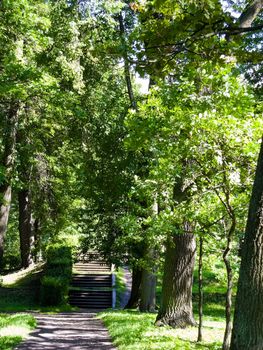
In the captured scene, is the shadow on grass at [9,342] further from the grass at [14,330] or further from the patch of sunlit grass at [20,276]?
the patch of sunlit grass at [20,276]

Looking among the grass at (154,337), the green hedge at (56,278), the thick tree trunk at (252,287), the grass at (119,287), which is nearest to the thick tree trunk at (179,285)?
the grass at (154,337)

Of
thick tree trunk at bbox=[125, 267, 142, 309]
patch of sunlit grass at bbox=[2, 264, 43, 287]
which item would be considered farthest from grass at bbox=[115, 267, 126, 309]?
patch of sunlit grass at bbox=[2, 264, 43, 287]

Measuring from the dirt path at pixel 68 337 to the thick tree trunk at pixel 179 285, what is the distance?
1.74 metres

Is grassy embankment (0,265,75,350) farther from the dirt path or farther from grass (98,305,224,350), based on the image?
grass (98,305,224,350)

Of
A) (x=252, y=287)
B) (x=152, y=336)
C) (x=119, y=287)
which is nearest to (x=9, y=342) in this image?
(x=152, y=336)

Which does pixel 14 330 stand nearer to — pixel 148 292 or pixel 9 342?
pixel 9 342

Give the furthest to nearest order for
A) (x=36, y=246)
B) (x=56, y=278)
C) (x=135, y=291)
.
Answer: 1. (x=36, y=246)
2. (x=56, y=278)
3. (x=135, y=291)

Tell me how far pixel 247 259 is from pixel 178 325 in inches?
284

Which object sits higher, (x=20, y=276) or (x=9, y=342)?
(x=20, y=276)

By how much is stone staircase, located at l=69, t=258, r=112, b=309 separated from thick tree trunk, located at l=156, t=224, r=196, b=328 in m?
9.67

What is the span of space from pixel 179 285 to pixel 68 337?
3.17 meters

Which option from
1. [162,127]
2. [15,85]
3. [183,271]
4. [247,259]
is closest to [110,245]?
[183,271]

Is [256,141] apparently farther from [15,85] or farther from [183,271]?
[15,85]

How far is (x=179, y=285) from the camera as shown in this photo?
38.3 ft
